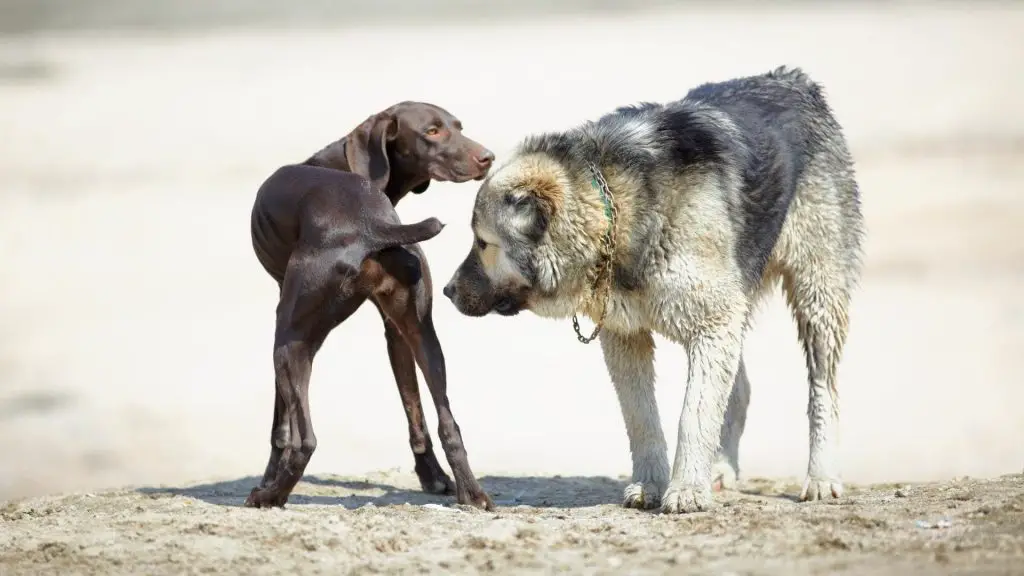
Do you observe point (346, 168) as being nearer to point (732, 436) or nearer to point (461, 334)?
point (732, 436)

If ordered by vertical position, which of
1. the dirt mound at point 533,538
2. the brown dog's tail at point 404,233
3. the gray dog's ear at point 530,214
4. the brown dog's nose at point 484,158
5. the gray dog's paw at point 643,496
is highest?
the brown dog's nose at point 484,158

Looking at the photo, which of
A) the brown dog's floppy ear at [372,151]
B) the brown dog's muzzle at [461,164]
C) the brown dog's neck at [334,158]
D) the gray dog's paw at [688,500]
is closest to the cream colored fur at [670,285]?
the gray dog's paw at [688,500]

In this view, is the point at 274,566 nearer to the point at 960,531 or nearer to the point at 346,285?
the point at 346,285

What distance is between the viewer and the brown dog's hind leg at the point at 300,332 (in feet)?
23.6

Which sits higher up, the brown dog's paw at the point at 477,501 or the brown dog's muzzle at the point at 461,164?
the brown dog's muzzle at the point at 461,164

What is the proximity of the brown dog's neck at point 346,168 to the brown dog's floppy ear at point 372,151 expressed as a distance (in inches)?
1.9

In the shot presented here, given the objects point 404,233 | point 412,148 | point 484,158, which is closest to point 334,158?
point 412,148

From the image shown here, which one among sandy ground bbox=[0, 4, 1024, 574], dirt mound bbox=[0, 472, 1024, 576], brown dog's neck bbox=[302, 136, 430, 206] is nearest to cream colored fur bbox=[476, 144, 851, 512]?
dirt mound bbox=[0, 472, 1024, 576]

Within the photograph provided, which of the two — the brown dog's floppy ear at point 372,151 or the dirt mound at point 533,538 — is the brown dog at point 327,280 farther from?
the dirt mound at point 533,538

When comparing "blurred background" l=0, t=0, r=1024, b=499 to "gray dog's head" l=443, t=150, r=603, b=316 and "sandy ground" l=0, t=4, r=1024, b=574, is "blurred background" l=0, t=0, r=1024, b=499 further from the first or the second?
"gray dog's head" l=443, t=150, r=603, b=316

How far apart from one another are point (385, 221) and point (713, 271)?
1644 mm

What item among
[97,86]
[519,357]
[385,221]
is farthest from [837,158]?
[97,86]

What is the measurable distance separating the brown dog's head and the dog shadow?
177 cm

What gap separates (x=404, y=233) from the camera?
717 centimetres
